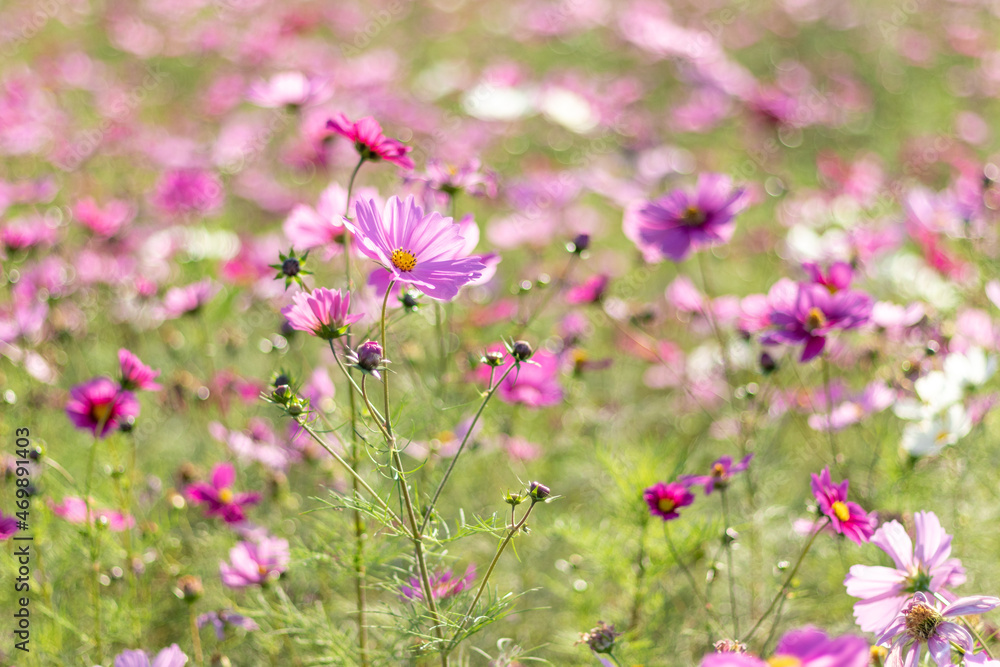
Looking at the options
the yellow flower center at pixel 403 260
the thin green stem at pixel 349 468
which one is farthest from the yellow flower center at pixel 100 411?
the yellow flower center at pixel 403 260

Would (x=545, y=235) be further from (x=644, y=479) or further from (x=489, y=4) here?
(x=489, y=4)

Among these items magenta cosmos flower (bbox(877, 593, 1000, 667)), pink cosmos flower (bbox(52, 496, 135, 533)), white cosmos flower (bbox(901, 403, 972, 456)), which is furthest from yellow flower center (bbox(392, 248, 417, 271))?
white cosmos flower (bbox(901, 403, 972, 456))

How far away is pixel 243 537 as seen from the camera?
145cm

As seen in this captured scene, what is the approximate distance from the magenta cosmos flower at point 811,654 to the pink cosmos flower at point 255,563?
0.81 m

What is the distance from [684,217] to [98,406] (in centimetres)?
118

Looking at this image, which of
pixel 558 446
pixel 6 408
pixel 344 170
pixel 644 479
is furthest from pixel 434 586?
pixel 344 170

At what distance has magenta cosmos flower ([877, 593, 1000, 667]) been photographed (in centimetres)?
88

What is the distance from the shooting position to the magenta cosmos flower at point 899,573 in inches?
37.4

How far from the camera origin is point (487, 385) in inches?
58.6

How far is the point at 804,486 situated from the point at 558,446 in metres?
0.66

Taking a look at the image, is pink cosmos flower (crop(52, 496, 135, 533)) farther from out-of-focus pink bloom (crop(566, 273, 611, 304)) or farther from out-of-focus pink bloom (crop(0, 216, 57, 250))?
out-of-focus pink bloom (crop(566, 273, 611, 304))

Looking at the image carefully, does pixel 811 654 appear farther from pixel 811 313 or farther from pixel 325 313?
pixel 811 313

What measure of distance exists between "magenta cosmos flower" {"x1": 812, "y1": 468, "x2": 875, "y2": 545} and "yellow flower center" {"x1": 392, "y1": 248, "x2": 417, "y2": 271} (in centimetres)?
61

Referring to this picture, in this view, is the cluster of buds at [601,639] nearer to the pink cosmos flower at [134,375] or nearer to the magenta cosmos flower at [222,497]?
the magenta cosmos flower at [222,497]
